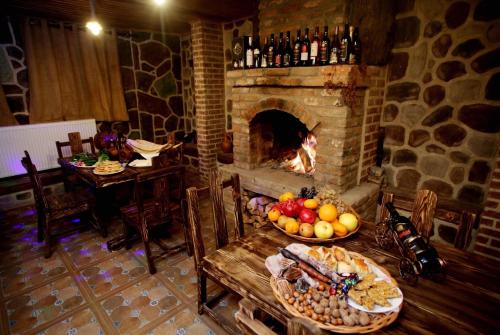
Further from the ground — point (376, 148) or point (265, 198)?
point (376, 148)

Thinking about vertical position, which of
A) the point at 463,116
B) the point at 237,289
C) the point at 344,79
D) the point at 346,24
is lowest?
the point at 237,289

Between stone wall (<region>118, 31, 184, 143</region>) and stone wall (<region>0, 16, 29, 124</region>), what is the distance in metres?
1.30

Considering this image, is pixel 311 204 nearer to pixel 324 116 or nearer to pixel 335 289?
pixel 335 289

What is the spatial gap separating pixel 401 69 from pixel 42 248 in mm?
4018

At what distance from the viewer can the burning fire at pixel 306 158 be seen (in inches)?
126

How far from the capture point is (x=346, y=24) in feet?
8.00

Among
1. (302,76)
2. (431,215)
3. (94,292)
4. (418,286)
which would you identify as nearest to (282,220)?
(418,286)

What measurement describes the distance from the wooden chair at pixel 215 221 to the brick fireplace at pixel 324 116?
1048mm

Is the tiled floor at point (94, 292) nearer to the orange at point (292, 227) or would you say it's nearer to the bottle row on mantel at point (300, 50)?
the orange at point (292, 227)

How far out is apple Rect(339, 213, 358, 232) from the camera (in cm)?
152

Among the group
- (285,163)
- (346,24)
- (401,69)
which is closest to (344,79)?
(346,24)

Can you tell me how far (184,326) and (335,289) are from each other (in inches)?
50.5

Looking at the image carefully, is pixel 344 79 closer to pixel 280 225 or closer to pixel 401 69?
pixel 401 69

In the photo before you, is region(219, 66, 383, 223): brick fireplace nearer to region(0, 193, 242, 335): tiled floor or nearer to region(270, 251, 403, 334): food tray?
region(0, 193, 242, 335): tiled floor
